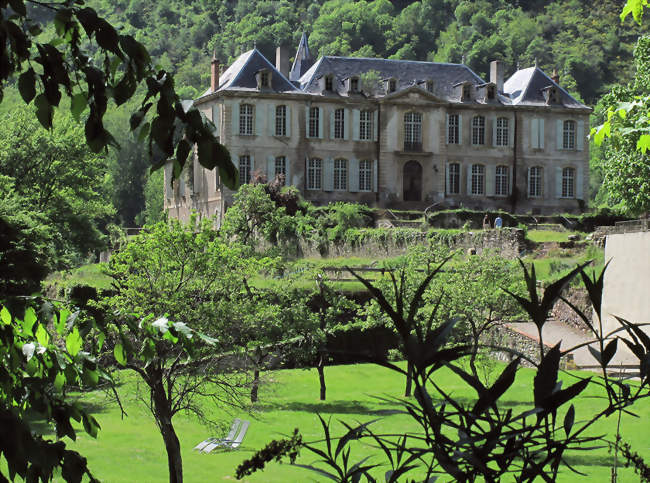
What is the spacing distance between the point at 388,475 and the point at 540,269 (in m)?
33.5

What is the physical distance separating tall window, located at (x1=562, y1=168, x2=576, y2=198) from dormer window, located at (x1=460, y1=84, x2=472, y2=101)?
21.9 ft

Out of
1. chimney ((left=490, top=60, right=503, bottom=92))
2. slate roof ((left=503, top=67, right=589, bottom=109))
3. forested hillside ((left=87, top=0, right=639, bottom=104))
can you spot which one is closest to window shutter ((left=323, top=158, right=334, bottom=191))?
slate roof ((left=503, top=67, right=589, bottom=109))

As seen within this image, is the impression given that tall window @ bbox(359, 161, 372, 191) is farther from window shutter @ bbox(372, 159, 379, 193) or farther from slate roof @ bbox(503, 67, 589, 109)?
slate roof @ bbox(503, 67, 589, 109)

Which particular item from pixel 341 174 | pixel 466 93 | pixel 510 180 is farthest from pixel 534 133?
pixel 341 174

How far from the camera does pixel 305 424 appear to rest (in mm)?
25094

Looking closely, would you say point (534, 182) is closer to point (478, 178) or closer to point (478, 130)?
point (478, 178)

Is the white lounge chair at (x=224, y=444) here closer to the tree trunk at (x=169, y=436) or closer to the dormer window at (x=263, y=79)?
the tree trunk at (x=169, y=436)

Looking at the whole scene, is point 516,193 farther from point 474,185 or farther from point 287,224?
point 287,224

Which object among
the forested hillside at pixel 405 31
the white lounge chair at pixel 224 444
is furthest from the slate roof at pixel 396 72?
the forested hillside at pixel 405 31

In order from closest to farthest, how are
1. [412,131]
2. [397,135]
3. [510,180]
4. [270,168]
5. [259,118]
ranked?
1. [259,118]
2. [270,168]
3. [397,135]
4. [412,131]
5. [510,180]

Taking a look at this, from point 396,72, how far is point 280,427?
33863 mm

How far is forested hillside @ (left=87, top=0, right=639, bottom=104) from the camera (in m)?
108

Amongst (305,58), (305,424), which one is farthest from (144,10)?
(305,424)

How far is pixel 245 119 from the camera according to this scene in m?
51.4
